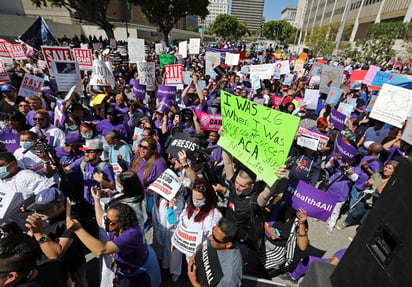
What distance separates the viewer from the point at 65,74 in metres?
5.76

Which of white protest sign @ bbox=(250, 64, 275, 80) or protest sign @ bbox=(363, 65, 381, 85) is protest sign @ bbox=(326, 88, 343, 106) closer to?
protest sign @ bbox=(363, 65, 381, 85)

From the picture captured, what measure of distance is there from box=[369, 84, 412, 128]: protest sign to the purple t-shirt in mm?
5398

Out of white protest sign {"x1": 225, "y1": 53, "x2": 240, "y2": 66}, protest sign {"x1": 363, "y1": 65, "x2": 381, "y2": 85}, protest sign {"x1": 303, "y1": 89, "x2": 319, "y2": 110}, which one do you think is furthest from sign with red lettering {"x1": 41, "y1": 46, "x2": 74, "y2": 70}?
protest sign {"x1": 363, "y1": 65, "x2": 381, "y2": 85}

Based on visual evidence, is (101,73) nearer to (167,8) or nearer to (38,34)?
(38,34)

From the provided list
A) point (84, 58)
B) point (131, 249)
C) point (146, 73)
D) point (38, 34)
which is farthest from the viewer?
point (84, 58)

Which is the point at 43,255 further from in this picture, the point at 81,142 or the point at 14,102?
the point at 14,102

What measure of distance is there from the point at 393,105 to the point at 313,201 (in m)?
3.72

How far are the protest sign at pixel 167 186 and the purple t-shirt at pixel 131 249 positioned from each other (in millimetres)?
509

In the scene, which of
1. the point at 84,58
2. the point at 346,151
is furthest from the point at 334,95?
the point at 84,58

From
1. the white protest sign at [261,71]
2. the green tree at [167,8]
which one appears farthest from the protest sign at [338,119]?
the green tree at [167,8]

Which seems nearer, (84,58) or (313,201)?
(313,201)

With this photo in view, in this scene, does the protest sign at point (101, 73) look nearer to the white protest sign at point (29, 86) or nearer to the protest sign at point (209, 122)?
the white protest sign at point (29, 86)

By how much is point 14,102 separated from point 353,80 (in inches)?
477

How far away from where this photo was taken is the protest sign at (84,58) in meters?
7.45
